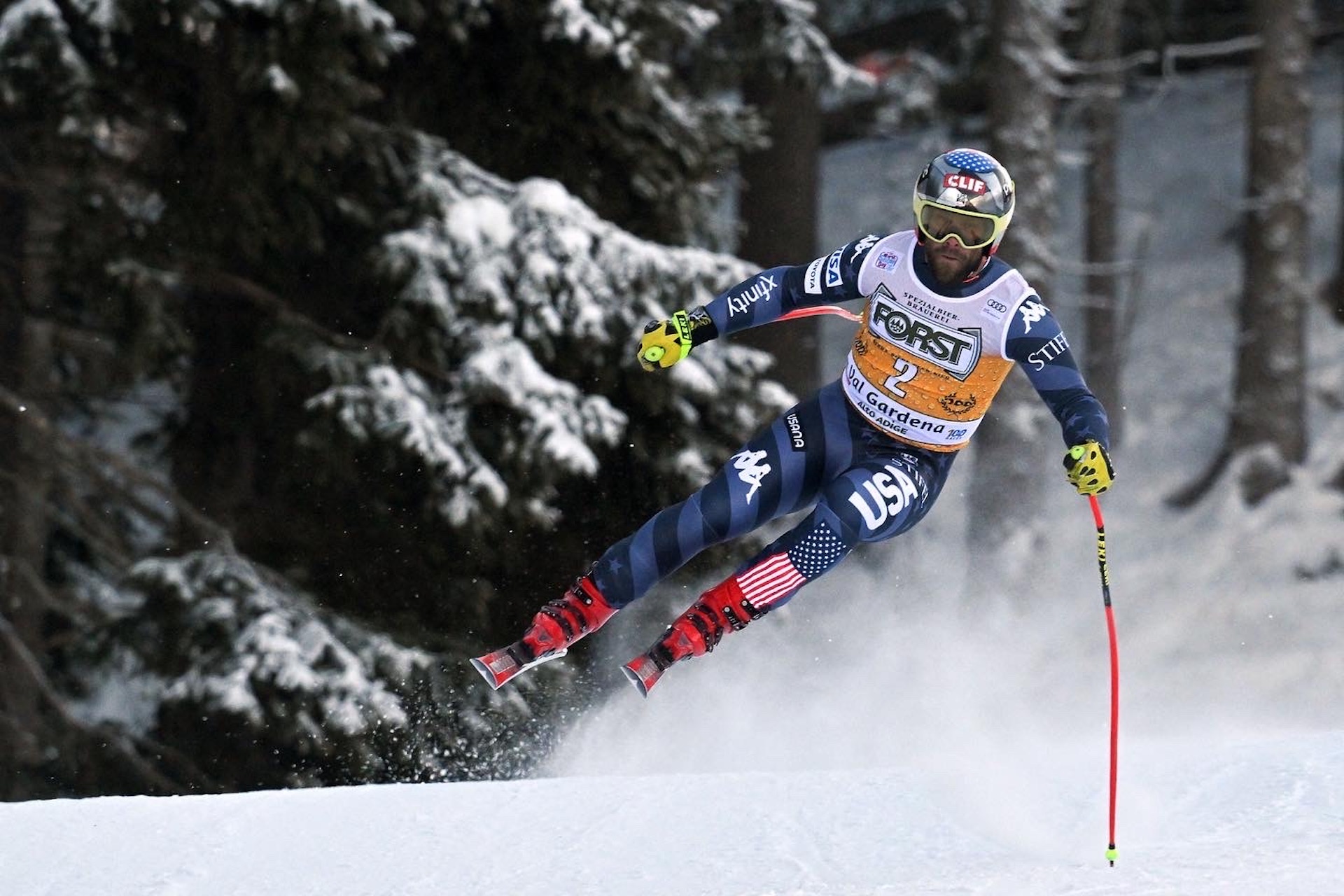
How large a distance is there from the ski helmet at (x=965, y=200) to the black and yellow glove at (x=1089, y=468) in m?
0.86

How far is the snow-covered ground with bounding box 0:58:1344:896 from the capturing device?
5500 millimetres

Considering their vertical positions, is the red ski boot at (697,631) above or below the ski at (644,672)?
above

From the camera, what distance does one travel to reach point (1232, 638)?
13125 millimetres

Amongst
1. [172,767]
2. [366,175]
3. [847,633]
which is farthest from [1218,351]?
[172,767]

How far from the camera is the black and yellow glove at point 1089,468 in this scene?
5543mm

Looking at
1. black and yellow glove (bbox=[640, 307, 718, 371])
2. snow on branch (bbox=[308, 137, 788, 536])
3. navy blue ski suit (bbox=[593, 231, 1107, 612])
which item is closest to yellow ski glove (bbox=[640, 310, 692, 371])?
black and yellow glove (bbox=[640, 307, 718, 371])

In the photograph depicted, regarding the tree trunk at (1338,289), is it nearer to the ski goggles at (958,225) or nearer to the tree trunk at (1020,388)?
the tree trunk at (1020,388)

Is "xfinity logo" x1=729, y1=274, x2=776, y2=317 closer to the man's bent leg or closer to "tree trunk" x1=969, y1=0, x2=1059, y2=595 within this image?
the man's bent leg

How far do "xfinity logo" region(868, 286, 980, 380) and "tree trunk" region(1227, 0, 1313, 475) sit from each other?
9.02 meters

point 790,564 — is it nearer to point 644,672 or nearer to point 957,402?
point 644,672

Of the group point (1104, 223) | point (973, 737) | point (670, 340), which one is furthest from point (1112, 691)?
point (1104, 223)

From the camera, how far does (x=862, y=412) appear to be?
6449mm

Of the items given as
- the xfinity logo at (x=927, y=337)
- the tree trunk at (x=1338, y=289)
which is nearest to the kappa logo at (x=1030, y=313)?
the xfinity logo at (x=927, y=337)

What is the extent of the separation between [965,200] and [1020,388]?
763cm
